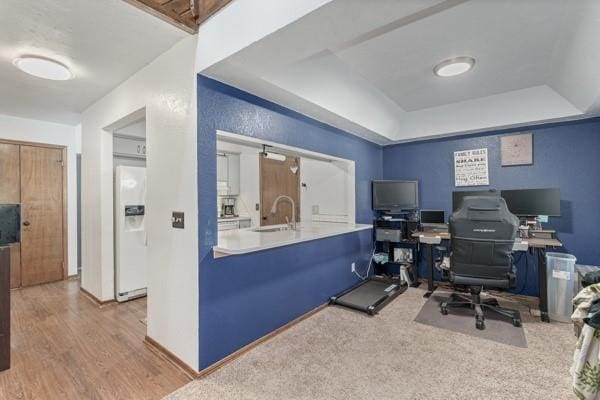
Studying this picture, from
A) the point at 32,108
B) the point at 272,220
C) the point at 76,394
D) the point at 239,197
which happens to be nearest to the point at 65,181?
the point at 32,108

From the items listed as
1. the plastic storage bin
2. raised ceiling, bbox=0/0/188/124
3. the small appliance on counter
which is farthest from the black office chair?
the small appliance on counter

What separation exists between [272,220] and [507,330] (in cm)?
364

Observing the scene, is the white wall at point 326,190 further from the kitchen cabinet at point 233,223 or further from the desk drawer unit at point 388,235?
the kitchen cabinet at point 233,223

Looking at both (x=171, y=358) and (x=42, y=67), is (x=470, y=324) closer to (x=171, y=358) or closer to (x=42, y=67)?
(x=171, y=358)

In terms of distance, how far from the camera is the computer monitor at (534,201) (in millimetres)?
3252

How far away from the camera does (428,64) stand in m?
2.75

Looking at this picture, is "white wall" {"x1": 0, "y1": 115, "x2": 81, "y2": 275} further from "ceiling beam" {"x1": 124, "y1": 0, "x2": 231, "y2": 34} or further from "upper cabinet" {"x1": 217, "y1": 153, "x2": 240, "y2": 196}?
"ceiling beam" {"x1": 124, "y1": 0, "x2": 231, "y2": 34}

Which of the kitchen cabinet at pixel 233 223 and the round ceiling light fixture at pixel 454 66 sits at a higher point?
the round ceiling light fixture at pixel 454 66

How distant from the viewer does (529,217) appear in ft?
11.4

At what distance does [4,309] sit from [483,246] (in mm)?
4204

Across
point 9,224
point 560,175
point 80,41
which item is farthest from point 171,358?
point 560,175

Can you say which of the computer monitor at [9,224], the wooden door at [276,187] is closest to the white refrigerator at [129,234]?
the computer monitor at [9,224]

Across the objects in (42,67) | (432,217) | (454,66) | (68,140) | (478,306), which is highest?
(454,66)

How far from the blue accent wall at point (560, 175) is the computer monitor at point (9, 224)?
16.0 feet
